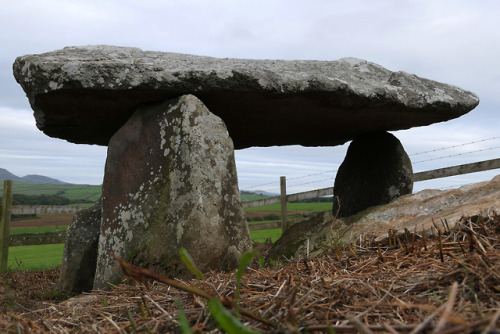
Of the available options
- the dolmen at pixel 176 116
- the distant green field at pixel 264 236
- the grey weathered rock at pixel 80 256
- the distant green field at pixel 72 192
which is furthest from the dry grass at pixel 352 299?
the distant green field at pixel 72 192

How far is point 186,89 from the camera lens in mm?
3932

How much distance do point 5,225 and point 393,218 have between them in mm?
6382

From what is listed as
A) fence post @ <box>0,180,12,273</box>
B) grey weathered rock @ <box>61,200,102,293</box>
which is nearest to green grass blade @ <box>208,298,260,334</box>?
grey weathered rock @ <box>61,200,102,293</box>

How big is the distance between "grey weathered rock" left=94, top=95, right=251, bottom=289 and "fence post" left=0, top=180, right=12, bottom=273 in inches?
161

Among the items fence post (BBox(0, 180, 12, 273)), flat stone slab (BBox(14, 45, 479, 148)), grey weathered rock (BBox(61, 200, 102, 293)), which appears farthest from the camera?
fence post (BBox(0, 180, 12, 273))

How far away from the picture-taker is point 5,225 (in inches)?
291

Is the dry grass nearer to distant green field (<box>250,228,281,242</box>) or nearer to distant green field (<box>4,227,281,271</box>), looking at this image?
distant green field (<box>4,227,281,271</box>)

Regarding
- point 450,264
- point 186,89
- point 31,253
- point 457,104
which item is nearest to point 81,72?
point 186,89

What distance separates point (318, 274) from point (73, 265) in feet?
10.8

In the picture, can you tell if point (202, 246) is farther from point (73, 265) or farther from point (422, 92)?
point (422, 92)

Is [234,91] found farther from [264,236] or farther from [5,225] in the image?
[264,236]

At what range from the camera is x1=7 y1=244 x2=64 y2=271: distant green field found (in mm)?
7305

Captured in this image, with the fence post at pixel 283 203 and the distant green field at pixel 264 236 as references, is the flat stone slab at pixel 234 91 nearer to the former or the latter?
the distant green field at pixel 264 236

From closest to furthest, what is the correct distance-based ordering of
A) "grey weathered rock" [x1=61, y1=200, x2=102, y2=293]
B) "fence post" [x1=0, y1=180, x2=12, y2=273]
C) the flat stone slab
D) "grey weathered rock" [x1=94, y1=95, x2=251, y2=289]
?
"grey weathered rock" [x1=94, y1=95, x2=251, y2=289]
the flat stone slab
"grey weathered rock" [x1=61, y1=200, x2=102, y2=293]
"fence post" [x1=0, y1=180, x2=12, y2=273]
